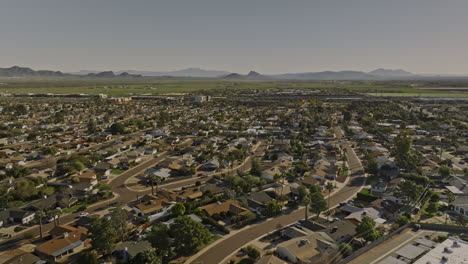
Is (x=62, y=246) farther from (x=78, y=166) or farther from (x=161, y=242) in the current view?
(x=78, y=166)

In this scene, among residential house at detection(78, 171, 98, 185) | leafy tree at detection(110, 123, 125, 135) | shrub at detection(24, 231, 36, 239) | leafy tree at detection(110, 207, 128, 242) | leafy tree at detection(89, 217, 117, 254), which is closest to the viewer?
leafy tree at detection(89, 217, 117, 254)

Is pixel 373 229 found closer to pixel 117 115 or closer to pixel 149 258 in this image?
pixel 149 258

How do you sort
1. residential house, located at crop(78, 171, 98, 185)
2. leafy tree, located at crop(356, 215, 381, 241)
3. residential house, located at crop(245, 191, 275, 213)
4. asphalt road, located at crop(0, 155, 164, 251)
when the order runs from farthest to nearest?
residential house, located at crop(78, 171, 98, 185)
residential house, located at crop(245, 191, 275, 213)
asphalt road, located at crop(0, 155, 164, 251)
leafy tree, located at crop(356, 215, 381, 241)

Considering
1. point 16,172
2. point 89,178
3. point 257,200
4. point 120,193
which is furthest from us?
point 16,172

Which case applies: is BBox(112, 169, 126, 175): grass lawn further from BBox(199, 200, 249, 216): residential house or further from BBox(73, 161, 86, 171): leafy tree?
BBox(199, 200, 249, 216): residential house

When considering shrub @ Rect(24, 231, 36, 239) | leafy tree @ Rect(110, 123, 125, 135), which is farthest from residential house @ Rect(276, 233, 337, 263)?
leafy tree @ Rect(110, 123, 125, 135)

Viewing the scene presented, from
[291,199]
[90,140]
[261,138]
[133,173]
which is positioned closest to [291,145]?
[261,138]

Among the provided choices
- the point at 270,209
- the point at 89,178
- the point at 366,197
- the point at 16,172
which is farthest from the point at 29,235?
the point at 366,197

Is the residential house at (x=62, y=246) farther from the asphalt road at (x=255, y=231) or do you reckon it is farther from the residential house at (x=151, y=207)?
the asphalt road at (x=255, y=231)
